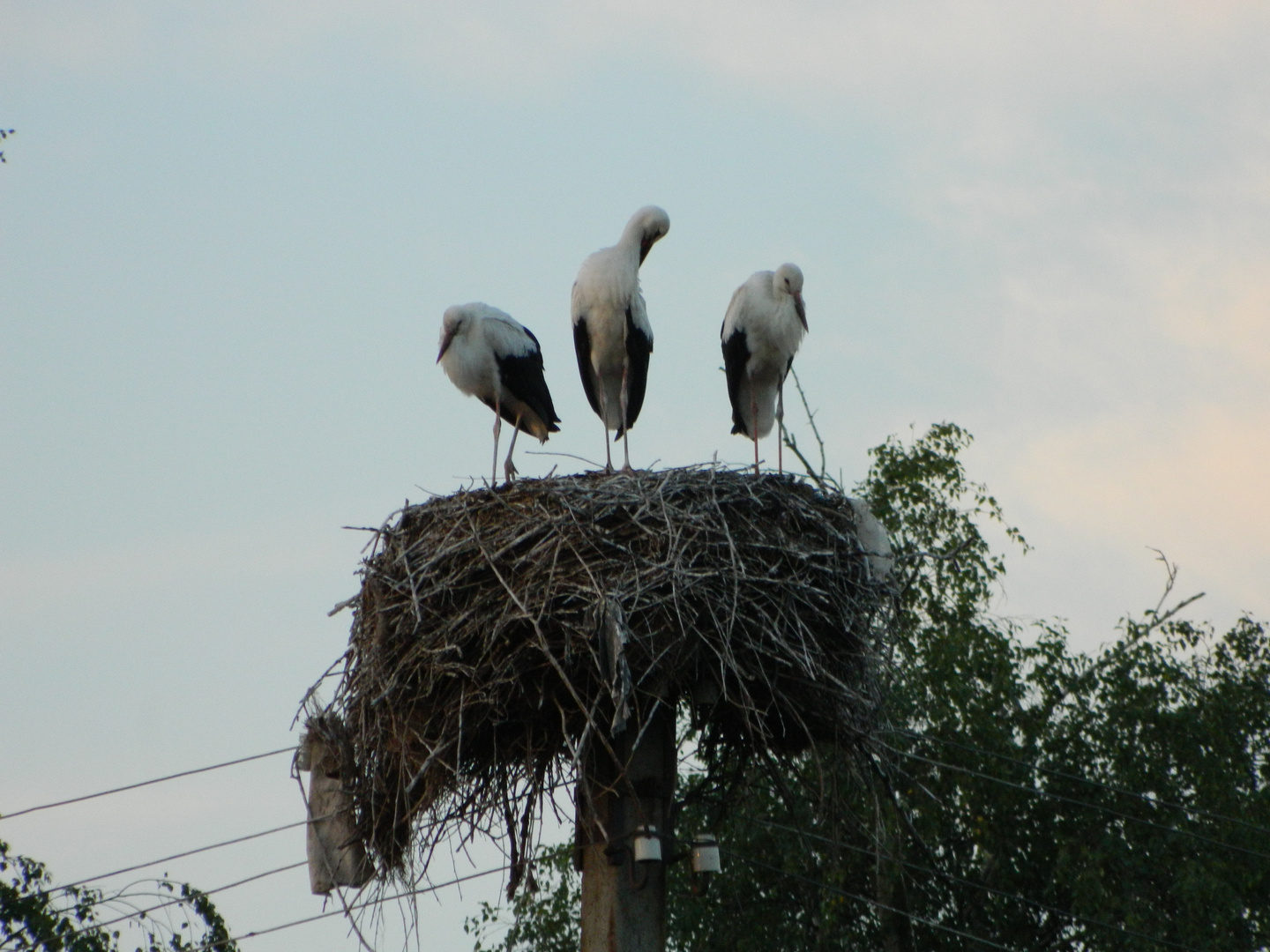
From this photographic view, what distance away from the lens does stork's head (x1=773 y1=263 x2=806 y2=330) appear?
29.9 ft

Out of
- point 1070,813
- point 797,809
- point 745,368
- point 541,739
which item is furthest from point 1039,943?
point 541,739

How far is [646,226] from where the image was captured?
9.16m

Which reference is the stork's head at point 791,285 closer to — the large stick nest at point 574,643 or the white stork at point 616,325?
the white stork at point 616,325

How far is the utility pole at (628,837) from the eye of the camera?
5578 mm

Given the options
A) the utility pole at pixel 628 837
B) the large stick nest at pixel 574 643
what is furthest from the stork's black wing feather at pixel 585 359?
the utility pole at pixel 628 837

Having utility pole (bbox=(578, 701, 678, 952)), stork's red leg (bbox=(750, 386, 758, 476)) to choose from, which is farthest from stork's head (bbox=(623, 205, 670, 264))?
utility pole (bbox=(578, 701, 678, 952))

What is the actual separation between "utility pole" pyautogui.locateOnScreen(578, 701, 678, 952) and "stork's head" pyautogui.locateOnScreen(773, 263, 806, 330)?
3685mm

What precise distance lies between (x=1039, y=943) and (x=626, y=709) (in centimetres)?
664

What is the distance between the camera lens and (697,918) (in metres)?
10.8

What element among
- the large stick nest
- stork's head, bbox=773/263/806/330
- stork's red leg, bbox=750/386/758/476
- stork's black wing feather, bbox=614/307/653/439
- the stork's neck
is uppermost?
the stork's neck

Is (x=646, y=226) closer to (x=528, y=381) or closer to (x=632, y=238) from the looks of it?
(x=632, y=238)

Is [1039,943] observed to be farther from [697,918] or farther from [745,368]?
[745,368]

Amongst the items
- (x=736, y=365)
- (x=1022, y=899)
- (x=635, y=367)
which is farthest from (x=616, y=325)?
(x=1022, y=899)

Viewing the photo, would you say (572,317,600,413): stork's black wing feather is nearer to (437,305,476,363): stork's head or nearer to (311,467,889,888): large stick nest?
(437,305,476,363): stork's head
